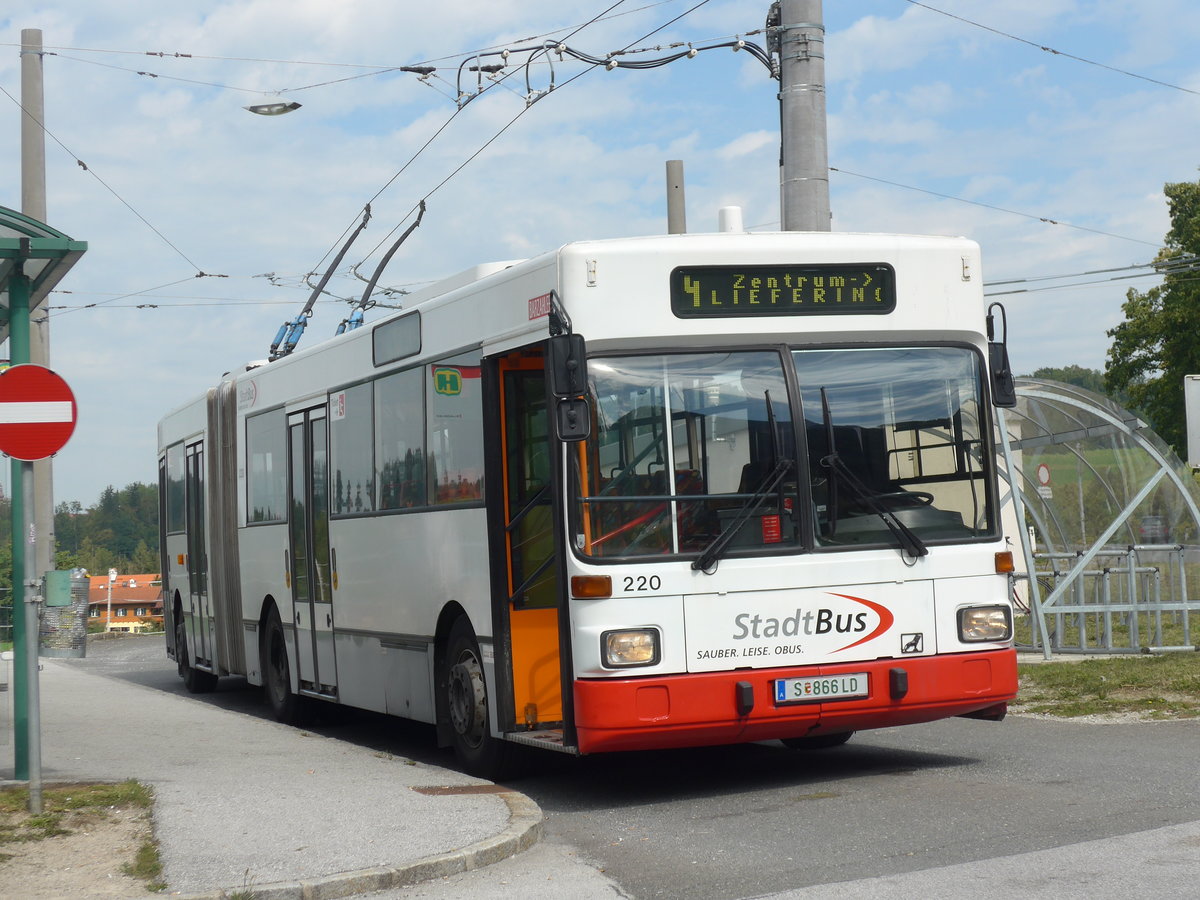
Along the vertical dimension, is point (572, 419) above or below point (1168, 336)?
below

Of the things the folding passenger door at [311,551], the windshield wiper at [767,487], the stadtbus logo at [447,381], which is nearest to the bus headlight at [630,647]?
the windshield wiper at [767,487]

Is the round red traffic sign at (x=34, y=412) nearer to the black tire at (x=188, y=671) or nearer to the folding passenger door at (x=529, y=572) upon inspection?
the folding passenger door at (x=529, y=572)

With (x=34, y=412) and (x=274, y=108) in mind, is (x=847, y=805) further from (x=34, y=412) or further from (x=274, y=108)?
(x=274, y=108)

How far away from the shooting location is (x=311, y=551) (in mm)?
13852

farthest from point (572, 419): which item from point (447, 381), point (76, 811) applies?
point (76, 811)

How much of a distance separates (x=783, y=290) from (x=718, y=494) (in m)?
1.28

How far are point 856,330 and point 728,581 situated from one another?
1657 mm

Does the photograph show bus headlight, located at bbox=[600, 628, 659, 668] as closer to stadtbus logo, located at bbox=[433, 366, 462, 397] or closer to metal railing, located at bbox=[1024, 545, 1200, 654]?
stadtbus logo, located at bbox=[433, 366, 462, 397]

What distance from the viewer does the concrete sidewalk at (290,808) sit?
7211 millimetres

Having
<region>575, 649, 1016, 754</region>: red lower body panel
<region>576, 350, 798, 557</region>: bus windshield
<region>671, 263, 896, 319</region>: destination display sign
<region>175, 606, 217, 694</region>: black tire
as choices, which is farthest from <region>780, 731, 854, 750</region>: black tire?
<region>175, 606, 217, 694</region>: black tire

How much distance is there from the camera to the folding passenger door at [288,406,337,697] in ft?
44.3

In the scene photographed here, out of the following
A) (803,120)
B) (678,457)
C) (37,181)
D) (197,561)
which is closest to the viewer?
(678,457)

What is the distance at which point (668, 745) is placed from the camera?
8930mm

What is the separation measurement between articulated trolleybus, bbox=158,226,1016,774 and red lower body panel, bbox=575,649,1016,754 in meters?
0.01
